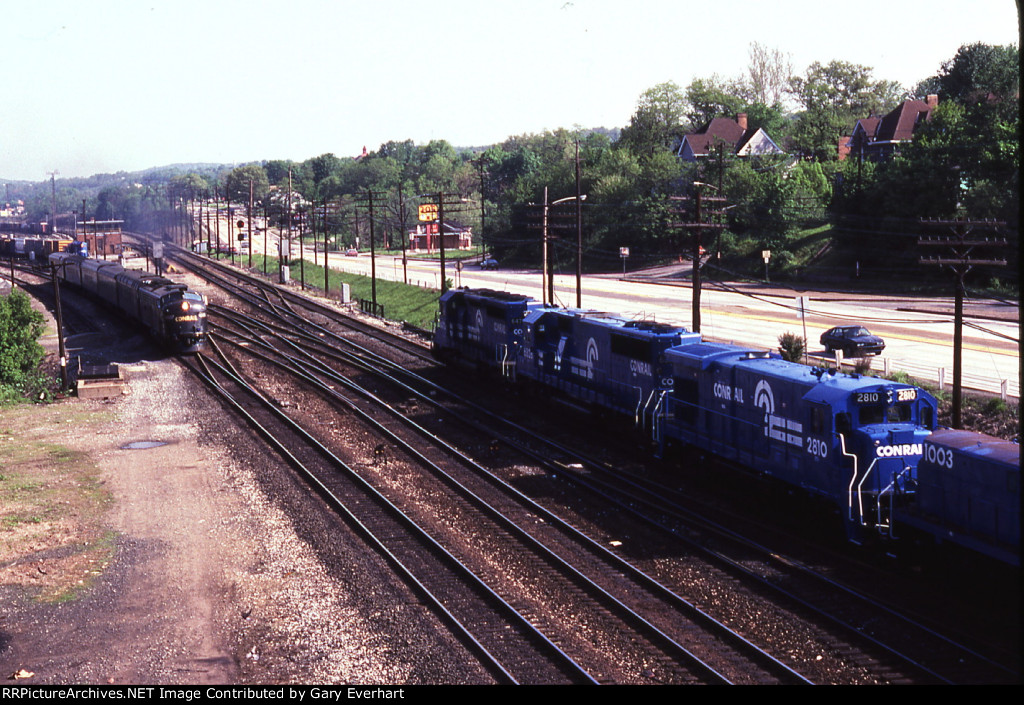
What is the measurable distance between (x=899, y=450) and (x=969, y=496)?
2318 millimetres

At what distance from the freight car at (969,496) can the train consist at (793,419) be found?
0.09 ft

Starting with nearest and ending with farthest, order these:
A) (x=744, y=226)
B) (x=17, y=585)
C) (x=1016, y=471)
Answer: (x=1016, y=471) < (x=17, y=585) < (x=744, y=226)

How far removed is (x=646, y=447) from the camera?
3008 centimetres

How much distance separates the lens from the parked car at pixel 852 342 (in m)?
45.3

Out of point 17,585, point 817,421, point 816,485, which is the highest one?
point 817,421

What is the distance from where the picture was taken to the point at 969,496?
17656 mm

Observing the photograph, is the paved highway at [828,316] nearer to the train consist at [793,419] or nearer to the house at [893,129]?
the train consist at [793,419]

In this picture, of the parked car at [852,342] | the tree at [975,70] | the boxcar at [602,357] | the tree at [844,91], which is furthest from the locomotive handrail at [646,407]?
the tree at [844,91]

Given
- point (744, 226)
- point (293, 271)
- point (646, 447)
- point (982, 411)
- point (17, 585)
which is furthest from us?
point (293, 271)

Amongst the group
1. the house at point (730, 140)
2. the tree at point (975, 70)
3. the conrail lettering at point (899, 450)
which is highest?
the tree at point (975, 70)

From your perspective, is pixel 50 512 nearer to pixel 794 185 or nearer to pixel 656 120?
pixel 794 185

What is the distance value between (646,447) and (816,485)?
915cm

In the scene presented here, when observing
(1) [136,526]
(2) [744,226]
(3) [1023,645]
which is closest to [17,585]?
(1) [136,526]
